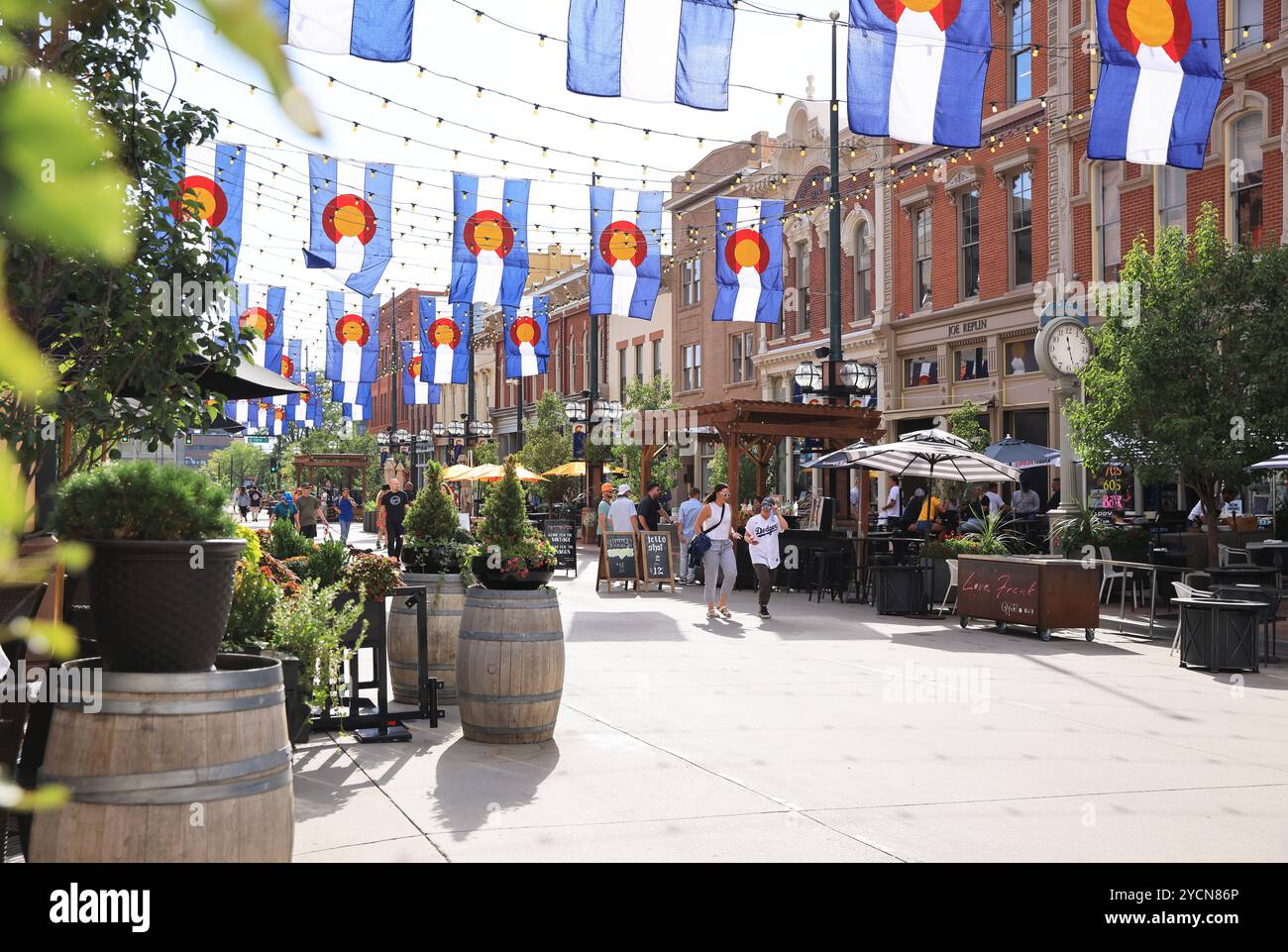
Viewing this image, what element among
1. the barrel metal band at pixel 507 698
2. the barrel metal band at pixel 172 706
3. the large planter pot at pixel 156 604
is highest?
the large planter pot at pixel 156 604

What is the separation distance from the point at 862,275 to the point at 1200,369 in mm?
19113

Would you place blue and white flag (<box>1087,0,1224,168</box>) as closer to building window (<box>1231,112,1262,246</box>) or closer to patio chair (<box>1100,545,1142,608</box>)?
patio chair (<box>1100,545,1142,608</box>)

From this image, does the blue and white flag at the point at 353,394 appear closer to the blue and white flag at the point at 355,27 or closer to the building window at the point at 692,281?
the building window at the point at 692,281

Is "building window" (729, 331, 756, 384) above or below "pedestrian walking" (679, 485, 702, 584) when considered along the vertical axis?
above

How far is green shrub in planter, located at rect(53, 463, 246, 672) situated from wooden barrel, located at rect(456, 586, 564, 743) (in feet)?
11.7

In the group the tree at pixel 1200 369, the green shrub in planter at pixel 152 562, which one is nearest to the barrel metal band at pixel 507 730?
the green shrub in planter at pixel 152 562

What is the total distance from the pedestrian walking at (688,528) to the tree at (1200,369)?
23.4ft

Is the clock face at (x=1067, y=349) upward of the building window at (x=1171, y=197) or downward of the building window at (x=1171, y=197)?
downward

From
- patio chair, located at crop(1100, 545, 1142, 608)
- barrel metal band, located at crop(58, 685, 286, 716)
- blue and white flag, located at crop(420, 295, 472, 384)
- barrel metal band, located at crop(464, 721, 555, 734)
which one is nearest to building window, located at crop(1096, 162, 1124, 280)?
patio chair, located at crop(1100, 545, 1142, 608)

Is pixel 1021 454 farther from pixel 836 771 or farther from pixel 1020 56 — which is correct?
pixel 836 771

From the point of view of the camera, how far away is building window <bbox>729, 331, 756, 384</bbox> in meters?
40.7

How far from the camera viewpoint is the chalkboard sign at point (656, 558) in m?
20.0

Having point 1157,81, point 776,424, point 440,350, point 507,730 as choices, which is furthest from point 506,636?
point 440,350
